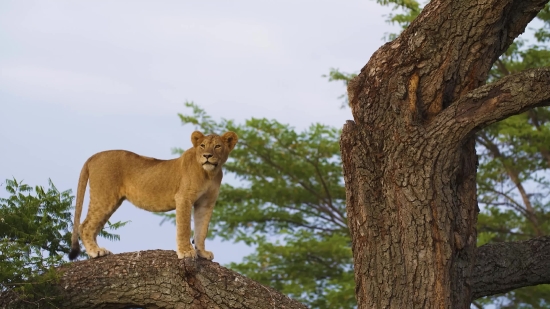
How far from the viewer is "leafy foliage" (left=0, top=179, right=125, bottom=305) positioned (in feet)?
19.7

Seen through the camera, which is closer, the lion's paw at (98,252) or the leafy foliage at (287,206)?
the lion's paw at (98,252)

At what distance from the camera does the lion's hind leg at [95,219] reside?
6719 millimetres

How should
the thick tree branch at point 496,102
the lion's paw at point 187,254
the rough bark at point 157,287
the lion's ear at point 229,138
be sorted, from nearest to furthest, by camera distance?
the thick tree branch at point 496,102
the rough bark at point 157,287
the lion's paw at point 187,254
the lion's ear at point 229,138

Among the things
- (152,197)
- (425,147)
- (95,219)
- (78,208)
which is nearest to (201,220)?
(152,197)

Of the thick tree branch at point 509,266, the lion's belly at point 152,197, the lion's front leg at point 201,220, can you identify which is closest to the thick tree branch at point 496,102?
the thick tree branch at point 509,266

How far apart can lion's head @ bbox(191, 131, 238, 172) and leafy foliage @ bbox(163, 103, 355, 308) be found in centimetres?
791

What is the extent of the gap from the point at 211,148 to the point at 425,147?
1.74 metres

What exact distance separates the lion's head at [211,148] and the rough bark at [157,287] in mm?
738

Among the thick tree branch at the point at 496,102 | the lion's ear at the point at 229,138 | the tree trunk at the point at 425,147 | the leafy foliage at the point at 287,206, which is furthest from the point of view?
the leafy foliage at the point at 287,206

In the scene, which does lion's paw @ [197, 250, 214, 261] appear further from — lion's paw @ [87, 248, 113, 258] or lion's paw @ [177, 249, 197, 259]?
lion's paw @ [87, 248, 113, 258]

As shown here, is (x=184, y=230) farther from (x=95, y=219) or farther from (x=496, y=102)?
(x=496, y=102)

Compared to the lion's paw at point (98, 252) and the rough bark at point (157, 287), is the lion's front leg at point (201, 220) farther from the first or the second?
the lion's paw at point (98, 252)

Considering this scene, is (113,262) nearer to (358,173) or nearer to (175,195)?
(175,195)

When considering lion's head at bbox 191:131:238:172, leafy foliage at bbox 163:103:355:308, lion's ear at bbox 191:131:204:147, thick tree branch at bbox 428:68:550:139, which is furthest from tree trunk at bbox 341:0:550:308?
leafy foliage at bbox 163:103:355:308
